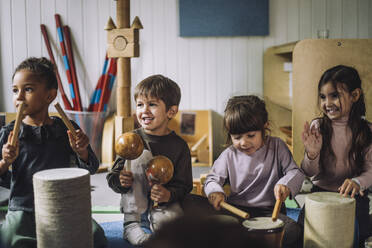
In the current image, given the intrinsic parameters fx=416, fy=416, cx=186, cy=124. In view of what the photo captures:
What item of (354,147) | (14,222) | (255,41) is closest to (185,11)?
(255,41)

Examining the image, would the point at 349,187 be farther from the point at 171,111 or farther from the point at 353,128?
the point at 171,111

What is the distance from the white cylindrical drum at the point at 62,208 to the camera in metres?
1.18

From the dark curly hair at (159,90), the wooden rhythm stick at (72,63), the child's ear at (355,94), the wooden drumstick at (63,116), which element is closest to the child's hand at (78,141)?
the wooden drumstick at (63,116)

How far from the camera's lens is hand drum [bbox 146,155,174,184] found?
1.41m

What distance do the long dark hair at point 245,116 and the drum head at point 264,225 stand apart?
1.10 ft

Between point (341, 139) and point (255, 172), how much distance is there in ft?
1.27

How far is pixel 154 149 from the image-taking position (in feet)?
5.11

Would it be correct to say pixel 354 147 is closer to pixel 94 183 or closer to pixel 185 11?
pixel 94 183

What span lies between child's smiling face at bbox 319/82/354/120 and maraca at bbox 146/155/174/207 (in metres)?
0.68

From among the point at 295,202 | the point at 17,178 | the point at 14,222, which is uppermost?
the point at 17,178

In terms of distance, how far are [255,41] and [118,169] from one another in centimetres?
192

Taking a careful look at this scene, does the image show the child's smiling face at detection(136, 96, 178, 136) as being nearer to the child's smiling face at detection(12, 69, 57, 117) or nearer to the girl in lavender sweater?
the girl in lavender sweater

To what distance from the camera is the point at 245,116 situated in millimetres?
1479

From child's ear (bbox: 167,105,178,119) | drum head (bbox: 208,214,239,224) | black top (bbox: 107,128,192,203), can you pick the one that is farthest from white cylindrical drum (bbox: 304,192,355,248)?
child's ear (bbox: 167,105,178,119)
